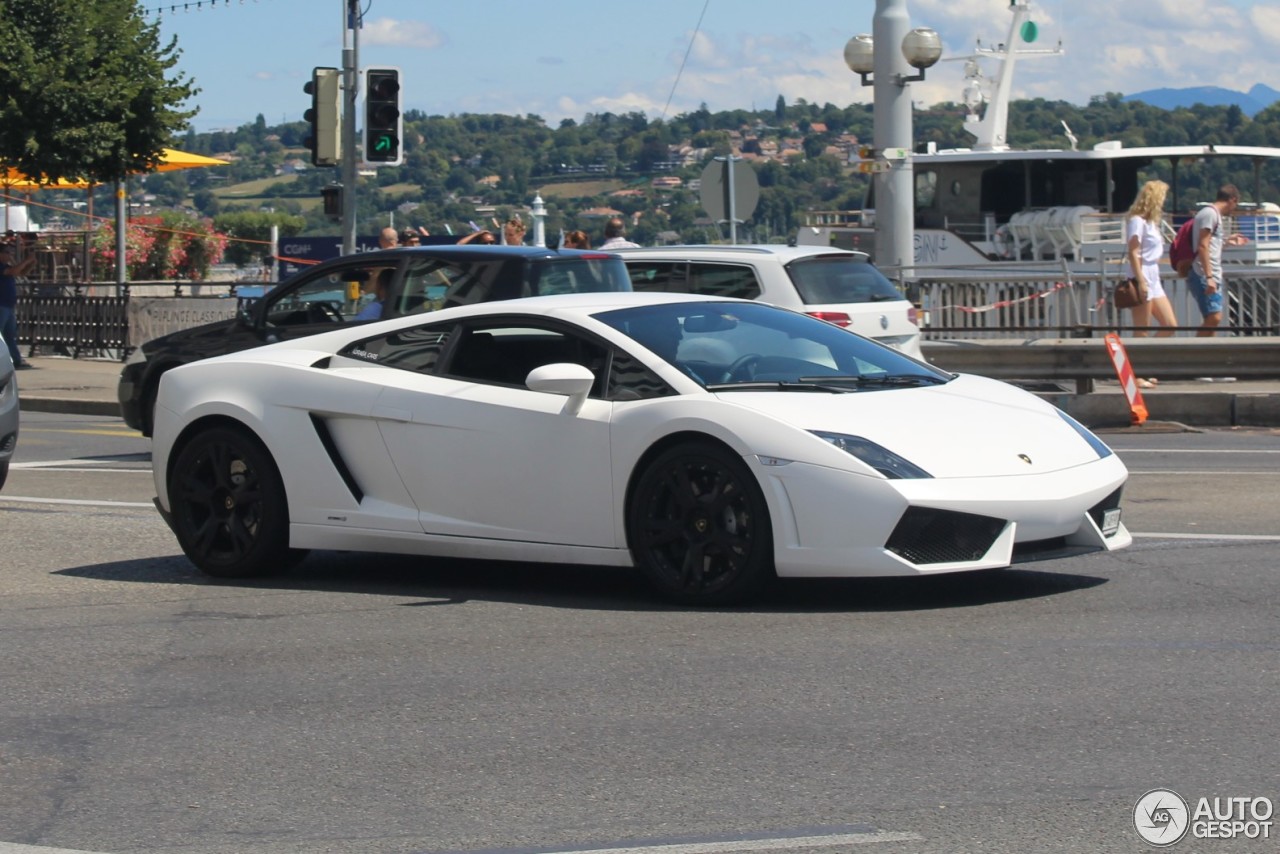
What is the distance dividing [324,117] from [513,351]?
13.2 metres

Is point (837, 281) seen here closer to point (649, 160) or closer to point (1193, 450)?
point (1193, 450)

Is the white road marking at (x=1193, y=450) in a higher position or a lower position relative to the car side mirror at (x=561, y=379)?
lower

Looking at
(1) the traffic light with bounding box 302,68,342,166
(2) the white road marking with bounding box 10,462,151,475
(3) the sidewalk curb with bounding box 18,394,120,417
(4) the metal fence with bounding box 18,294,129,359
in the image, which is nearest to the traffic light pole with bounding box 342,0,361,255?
(1) the traffic light with bounding box 302,68,342,166

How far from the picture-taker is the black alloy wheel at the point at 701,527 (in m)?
7.10

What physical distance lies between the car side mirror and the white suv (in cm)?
604

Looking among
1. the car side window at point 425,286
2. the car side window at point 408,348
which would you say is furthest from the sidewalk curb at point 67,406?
the car side window at point 408,348

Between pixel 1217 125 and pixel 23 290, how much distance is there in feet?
113

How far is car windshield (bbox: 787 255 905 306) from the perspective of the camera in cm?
1369

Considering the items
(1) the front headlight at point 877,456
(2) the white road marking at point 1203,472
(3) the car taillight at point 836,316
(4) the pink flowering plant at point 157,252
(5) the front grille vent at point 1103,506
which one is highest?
(4) the pink flowering plant at point 157,252

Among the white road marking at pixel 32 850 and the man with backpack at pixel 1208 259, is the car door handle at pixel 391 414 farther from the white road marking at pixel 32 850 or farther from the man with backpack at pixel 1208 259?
the man with backpack at pixel 1208 259

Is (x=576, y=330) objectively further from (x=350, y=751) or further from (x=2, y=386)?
(x=2, y=386)

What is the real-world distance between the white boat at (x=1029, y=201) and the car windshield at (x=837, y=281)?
48.9ft

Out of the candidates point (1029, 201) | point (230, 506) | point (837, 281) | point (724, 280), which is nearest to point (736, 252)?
point (724, 280)

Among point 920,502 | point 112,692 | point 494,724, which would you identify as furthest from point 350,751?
point 920,502
